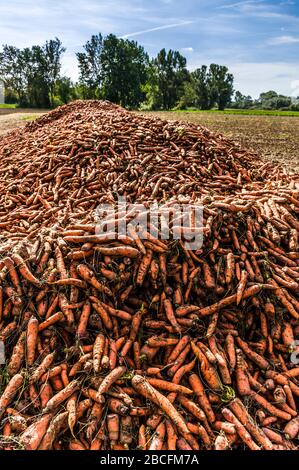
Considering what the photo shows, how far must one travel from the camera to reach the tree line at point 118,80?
43156 millimetres

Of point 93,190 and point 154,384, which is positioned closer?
point 154,384

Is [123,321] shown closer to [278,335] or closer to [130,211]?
[130,211]

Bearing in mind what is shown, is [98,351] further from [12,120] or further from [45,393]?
[12,120]

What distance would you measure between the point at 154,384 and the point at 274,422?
1106mm

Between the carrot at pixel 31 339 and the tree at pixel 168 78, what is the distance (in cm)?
5117

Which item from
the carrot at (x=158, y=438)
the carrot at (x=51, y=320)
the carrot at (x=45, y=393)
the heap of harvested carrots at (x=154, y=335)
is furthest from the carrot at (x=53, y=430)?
the carrot at (x=51, y=320)

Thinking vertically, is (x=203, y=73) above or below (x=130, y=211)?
above

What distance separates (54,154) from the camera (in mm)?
7234

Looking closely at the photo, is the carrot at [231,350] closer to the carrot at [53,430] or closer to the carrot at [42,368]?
the carrot at [53,430]

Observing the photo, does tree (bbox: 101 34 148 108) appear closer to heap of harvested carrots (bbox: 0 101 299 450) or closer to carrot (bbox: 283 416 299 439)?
heap of harvested carrots (bbox: 0 101 299 450)

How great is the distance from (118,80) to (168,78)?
11.4 m

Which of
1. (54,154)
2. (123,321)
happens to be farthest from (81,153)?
(123,321)
